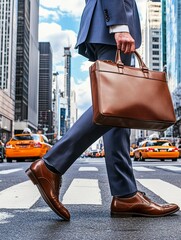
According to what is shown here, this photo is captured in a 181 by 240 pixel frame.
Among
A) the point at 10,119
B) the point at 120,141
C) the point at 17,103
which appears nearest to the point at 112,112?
the point at 120,141

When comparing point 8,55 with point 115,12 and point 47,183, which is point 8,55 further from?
point 47,183

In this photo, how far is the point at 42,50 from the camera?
500 ft

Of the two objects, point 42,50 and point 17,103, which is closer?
point 17,103

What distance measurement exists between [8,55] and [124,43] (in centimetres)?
8936

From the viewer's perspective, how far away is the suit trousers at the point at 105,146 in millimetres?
2688

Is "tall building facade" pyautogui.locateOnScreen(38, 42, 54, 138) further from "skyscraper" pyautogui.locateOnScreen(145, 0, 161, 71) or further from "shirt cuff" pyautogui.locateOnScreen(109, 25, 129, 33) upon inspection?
"shirt cuff" pyautogui.locateOnScreen(109, 25, 129, 33)

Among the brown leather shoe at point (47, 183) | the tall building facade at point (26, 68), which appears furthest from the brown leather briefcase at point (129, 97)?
the tall building facade at point (26, 68)

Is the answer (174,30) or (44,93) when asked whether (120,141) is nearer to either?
(174,30)

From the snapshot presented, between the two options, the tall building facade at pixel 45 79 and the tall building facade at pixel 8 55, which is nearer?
the tall building facade at pixel 8 55

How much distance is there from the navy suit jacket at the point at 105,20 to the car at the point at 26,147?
1572 cm

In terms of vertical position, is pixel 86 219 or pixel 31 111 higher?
pixel 86 219

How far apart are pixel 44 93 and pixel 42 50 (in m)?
16.0

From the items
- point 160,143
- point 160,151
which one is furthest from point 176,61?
point 160,151

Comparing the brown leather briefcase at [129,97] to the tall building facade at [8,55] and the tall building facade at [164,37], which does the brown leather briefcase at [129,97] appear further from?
the tall building facade at [164,37]
